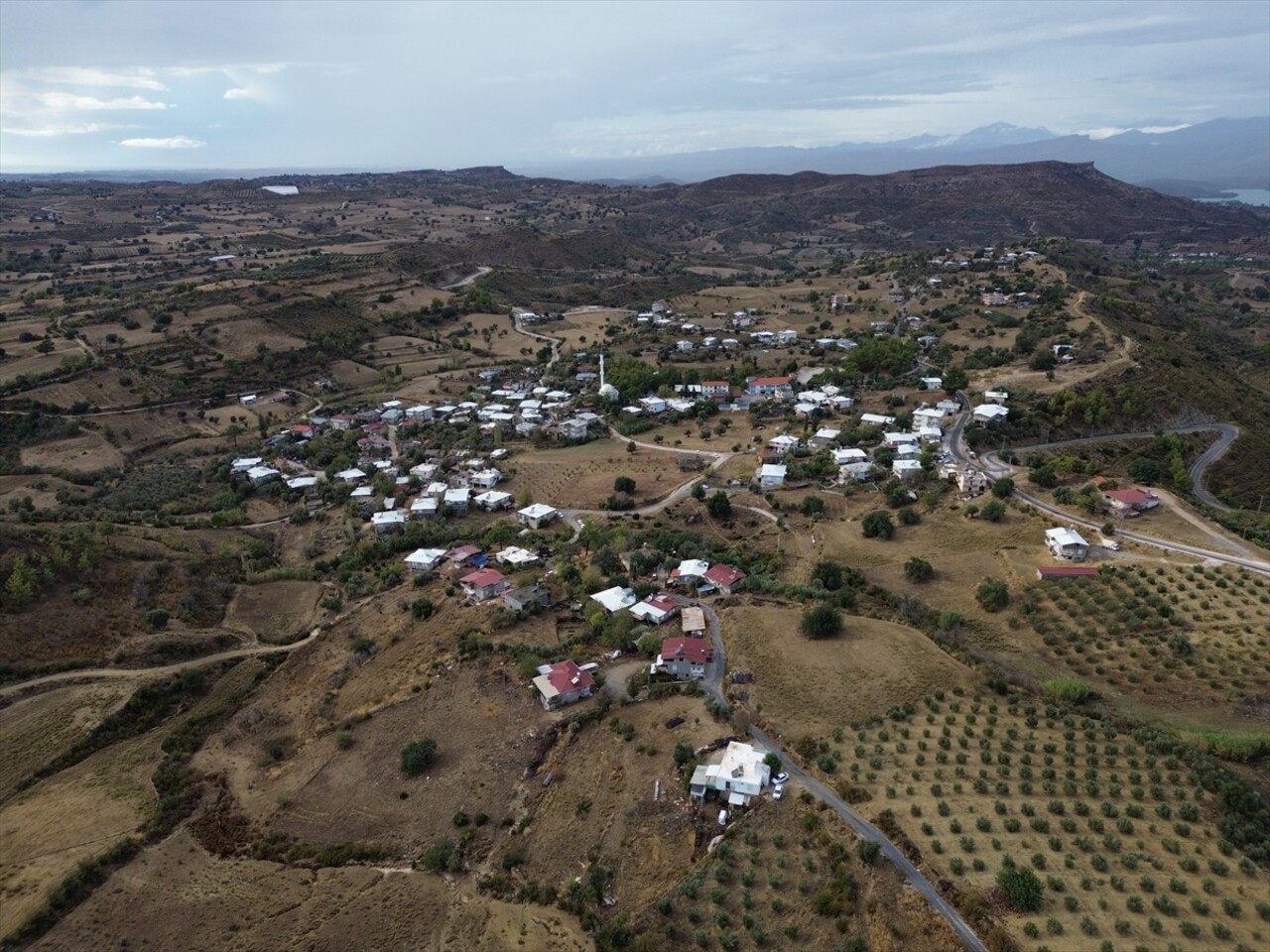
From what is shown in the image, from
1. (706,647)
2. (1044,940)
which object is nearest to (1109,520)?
(706,647)

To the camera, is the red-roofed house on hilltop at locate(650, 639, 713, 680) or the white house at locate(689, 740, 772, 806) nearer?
the white house at locate(689, 740, 772, 806)

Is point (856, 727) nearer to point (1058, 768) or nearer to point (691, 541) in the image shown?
point (1058, 768)

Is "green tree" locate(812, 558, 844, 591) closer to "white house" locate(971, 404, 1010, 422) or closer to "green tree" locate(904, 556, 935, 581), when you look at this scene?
"green tree" locate(904, 556, 935, 581)

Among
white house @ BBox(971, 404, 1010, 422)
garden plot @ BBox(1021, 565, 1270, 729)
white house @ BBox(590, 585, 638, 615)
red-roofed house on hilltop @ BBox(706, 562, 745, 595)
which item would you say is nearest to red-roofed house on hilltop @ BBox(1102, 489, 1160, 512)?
garden plot @ BBox(1021, 565, 1270, 729)

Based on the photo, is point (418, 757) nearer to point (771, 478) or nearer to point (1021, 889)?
point (1021, 889)

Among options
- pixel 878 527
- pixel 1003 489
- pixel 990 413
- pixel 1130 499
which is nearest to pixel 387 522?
pixel 878 527

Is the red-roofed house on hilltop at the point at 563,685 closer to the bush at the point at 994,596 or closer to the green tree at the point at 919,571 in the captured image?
the green tree at the point at 919,571

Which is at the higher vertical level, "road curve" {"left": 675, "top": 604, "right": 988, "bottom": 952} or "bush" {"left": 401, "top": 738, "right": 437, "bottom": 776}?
"road curve" {"left": 675, "top": 604, "right": 988, "bottom": 952}
